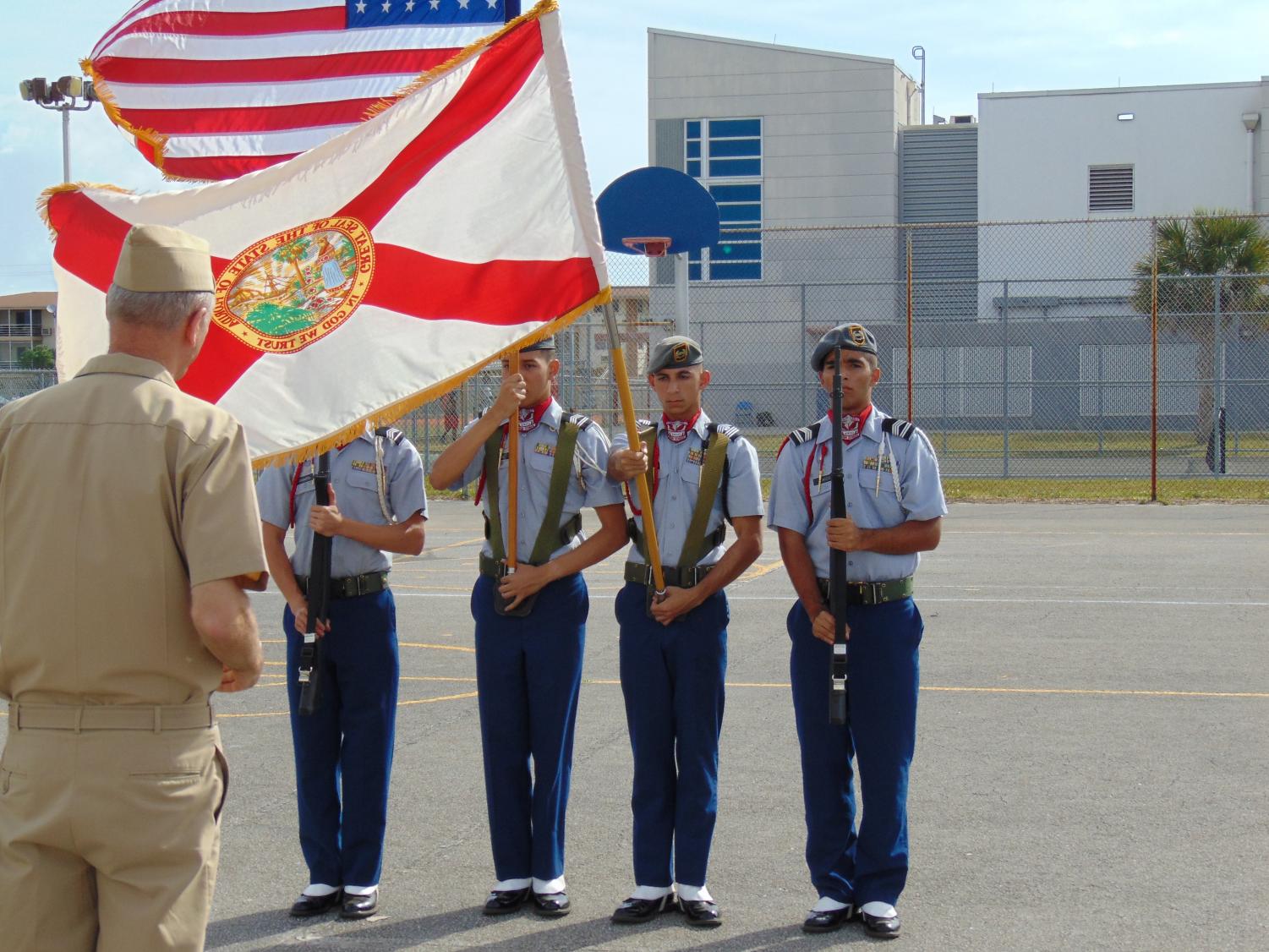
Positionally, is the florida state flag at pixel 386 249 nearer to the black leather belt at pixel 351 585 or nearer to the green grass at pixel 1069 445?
the black leather belt at pixel 351 585

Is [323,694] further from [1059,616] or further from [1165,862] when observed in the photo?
[1059,616]

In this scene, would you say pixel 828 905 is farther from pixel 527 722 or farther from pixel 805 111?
pixel 805 111

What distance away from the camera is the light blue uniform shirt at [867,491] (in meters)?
5.20

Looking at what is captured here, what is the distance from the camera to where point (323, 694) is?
5312 mm

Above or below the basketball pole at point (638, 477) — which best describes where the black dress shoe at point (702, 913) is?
below

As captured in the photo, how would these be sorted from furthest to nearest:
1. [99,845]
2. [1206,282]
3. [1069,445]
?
[1206,282] < [1069,445] < [99,845]

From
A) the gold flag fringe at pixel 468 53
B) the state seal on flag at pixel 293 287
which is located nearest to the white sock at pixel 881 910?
the state seal on flag at pixel 293 287

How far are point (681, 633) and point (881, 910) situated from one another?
119cm

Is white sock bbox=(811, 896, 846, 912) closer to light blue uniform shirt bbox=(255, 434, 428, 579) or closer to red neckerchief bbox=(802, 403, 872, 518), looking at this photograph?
red neckerchief bbox=(802, 403, 872, 518)

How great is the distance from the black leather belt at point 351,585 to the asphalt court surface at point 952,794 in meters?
1.15

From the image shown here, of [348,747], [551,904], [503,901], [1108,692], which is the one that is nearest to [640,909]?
[551,904]

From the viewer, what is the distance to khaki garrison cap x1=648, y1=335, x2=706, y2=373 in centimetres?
542

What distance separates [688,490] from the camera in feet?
17.9

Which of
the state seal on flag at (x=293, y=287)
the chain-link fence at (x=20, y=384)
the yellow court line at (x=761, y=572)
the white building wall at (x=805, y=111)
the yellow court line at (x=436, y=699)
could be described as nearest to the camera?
the state seal on flag at (x=293, y=287)
